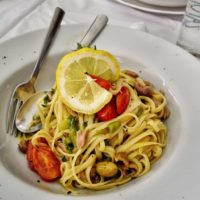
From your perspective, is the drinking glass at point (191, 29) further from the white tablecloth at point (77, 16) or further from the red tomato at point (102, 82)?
the red tomato at point (102, 82)

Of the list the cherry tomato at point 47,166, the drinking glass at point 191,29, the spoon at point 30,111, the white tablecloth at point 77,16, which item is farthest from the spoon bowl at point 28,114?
the drinking glass at point 191,29

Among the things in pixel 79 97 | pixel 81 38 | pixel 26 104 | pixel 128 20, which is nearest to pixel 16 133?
pixel 26 104

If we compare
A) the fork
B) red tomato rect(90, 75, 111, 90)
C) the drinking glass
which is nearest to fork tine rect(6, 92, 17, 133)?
the fork

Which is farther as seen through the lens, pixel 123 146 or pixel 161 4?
pixel 161 4

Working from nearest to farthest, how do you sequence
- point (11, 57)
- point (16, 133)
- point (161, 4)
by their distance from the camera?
1. point (16, 133)
2. point (11, 57)
3. point (161, 4)

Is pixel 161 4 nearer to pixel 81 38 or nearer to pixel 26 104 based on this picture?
pixel 81 38

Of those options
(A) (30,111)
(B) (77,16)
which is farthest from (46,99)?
(B) (77,16)
